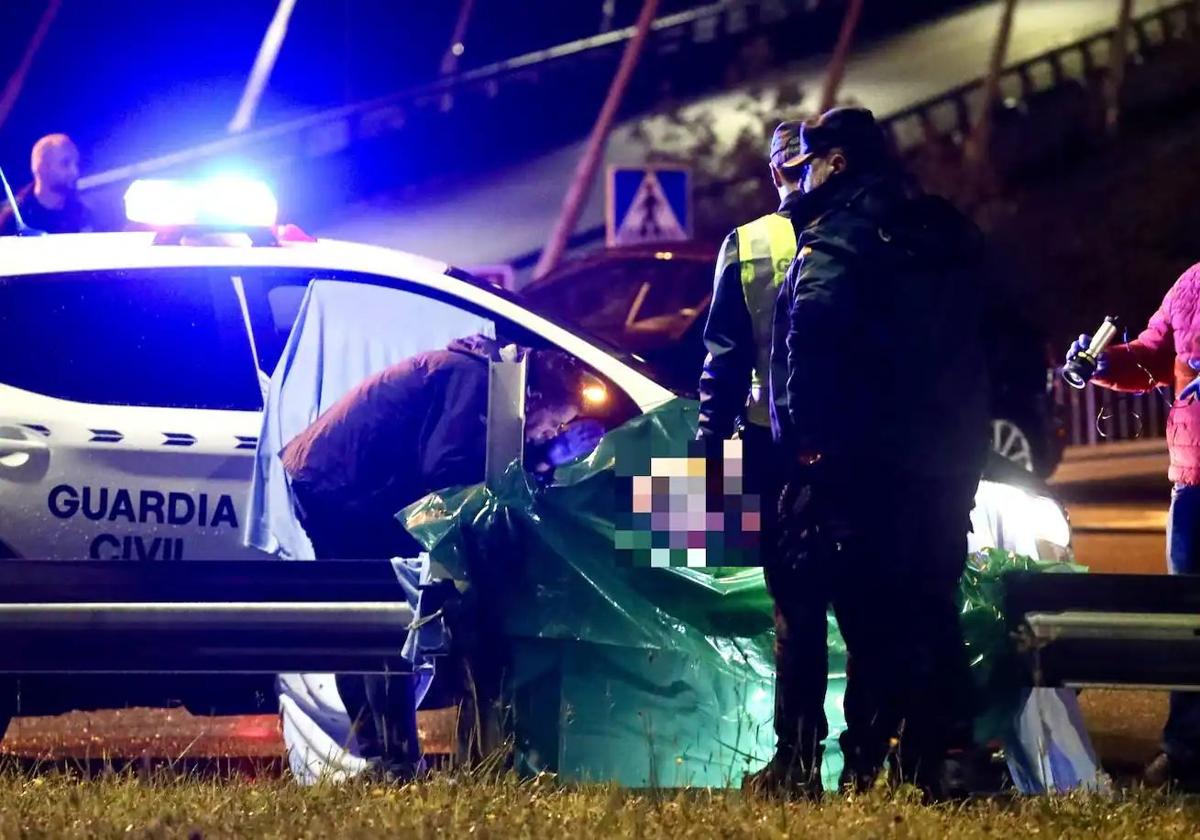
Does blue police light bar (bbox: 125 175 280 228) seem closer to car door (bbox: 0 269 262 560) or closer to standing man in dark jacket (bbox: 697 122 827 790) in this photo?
car door (bbox: 0 269 262 560)

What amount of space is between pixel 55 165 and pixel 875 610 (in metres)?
4.19

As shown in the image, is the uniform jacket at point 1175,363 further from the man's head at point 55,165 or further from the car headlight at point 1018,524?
the man's head at point 55,165

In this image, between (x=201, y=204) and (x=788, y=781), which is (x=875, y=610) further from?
(x=201, y=204)

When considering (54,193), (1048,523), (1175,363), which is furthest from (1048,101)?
(1048,523)

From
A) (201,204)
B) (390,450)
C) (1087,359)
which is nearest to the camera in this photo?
(1087,359)

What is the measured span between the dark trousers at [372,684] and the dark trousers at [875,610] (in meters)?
1.09

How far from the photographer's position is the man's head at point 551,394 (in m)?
5.14

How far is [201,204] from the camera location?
19.3 ft

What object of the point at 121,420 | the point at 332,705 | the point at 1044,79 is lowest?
the point at 332,705

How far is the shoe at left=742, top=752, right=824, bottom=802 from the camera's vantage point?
13.6 feet

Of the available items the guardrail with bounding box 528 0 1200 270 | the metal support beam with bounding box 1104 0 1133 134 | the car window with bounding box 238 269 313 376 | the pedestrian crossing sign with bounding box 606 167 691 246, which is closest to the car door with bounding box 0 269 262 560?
the car window with bounding box 238 269 313 376

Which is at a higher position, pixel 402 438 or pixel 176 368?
pixel 176 368

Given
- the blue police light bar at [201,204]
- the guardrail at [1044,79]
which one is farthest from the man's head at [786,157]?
the guardrail at [1044,79]

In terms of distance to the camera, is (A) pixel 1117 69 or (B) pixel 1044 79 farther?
(B) pixel 1044 79
